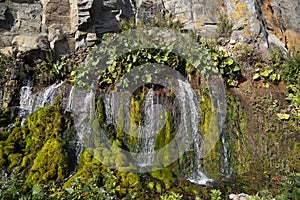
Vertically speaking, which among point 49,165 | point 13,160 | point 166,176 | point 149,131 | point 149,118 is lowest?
point 166,176

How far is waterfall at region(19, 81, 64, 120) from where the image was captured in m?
7.15

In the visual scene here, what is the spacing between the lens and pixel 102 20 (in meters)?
9.41

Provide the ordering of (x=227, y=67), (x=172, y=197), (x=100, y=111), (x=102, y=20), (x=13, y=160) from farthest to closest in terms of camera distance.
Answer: (x=102, y=20)
(x=227, y=67)
(x=100, y=111)
(x=13, y=160)
(x=172, y=197)

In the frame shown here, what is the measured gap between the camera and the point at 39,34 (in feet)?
30.4

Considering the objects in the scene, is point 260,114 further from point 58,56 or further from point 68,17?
point 68,17

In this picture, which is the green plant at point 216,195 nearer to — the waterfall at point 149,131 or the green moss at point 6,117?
the waterfall at point 149,131

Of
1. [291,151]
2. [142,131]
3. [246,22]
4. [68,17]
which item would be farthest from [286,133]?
[68,17]

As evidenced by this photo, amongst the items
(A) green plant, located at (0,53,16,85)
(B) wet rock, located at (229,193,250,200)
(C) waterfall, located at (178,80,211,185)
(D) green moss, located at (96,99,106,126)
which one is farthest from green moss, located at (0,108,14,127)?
(B) wet rock, located at (229,193,250,200)

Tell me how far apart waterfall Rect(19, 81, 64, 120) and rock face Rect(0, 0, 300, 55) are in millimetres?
1655

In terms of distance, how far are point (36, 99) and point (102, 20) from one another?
355 cm

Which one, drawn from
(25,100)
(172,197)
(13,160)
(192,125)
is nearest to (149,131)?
(192,125)

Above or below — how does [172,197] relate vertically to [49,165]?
below

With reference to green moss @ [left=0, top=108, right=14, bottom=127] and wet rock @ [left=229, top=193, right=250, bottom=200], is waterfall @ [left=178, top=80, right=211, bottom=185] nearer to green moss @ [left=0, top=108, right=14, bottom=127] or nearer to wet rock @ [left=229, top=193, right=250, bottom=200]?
wet rock @ [left=229, top=193, right=250, bottom=200]

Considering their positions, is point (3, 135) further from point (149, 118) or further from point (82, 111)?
point (149, 118)
